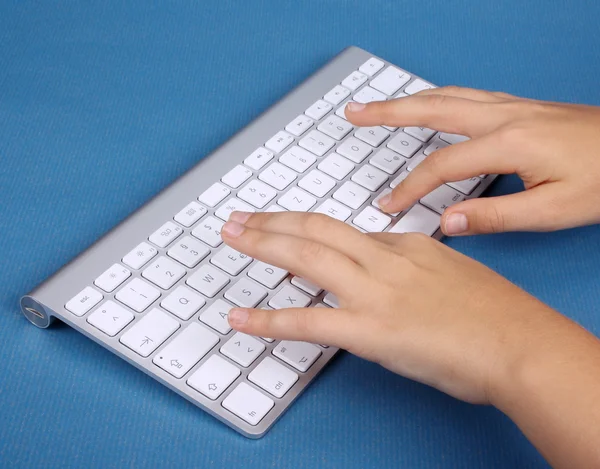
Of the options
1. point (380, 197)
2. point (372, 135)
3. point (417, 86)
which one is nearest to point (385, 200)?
point (380, 197)

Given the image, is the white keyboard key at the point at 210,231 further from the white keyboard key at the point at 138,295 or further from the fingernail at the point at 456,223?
the fingernail at the point at 456,223

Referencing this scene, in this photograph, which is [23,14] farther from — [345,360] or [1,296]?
[345,360]

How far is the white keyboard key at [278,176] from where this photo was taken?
772 millimetres

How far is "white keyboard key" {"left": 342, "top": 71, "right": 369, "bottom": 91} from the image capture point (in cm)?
90

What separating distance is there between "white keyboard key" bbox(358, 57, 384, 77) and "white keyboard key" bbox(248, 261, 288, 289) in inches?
13.1

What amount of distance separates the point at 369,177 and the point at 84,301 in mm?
309

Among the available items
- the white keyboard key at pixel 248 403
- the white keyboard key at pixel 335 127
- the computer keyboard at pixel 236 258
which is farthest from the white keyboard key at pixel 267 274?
the white keyboard key at pixel 335 127

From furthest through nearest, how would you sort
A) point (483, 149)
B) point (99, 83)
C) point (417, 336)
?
point (99, 83), point (483, 149), point (417, 336)

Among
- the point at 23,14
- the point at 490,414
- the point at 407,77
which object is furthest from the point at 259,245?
the point at 23,14

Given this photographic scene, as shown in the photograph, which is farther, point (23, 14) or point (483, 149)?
point (23, 14)

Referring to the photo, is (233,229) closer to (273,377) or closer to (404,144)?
(273,377)

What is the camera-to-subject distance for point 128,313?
643 mm

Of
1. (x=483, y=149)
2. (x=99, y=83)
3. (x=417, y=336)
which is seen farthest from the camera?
(x=99, y=83)

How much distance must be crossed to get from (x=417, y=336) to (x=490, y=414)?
10 cm
